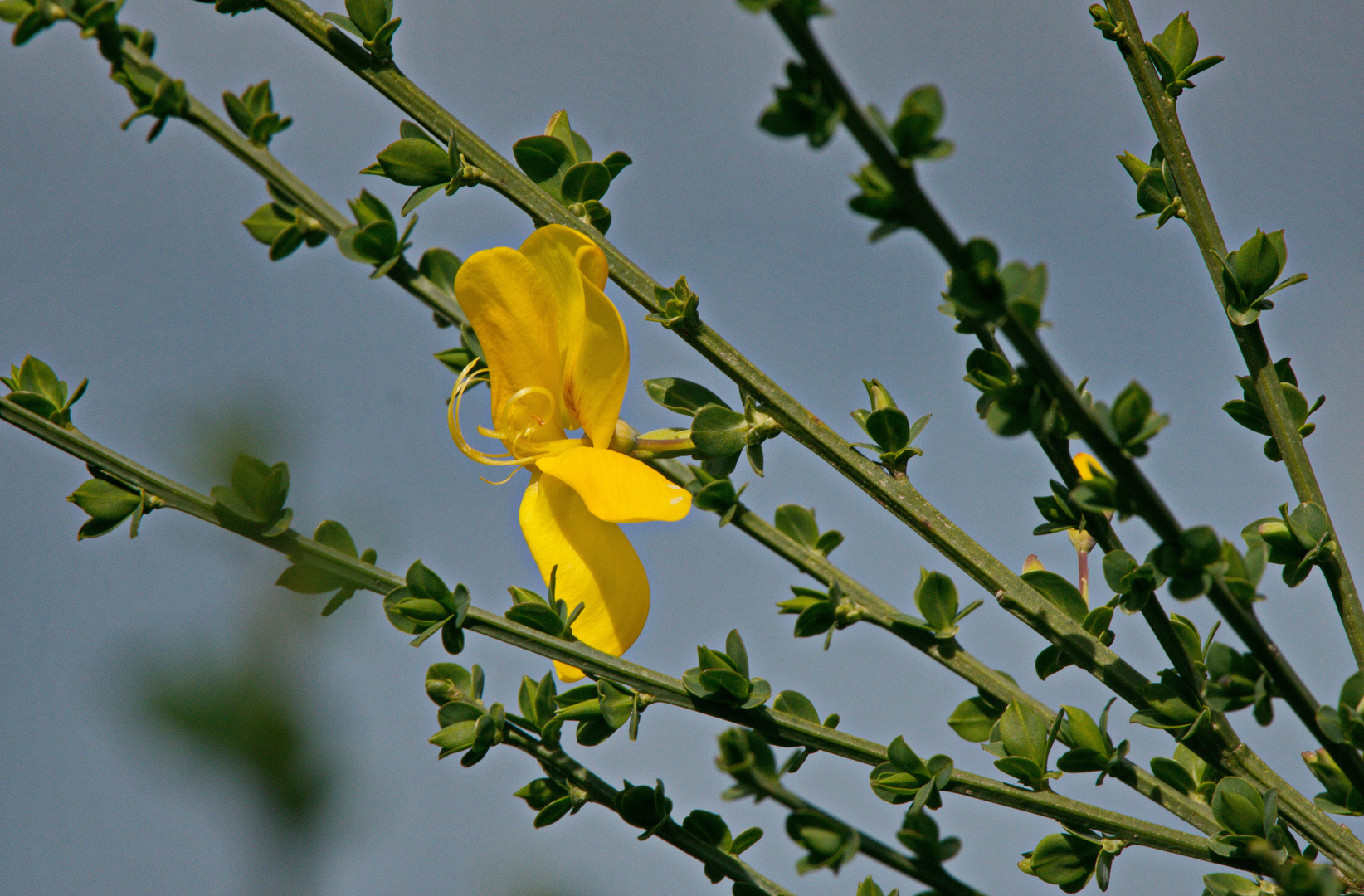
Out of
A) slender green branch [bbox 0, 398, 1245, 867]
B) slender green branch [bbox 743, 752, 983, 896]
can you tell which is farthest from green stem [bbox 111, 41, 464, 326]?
slender green branch [bbox 743, 752, 983, 896]

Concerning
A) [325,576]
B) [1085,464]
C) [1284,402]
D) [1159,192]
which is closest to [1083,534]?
[1085,464]

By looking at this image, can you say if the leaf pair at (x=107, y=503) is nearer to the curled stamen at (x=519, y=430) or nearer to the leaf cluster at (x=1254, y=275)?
the curled stamen at (x=519, y=430)

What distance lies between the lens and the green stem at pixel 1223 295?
25.1 inches

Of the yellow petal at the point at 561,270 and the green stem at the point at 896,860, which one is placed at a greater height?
the yellow petal at the point at 561,270

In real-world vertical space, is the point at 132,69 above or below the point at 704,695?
above

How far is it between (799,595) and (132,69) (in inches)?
22.3

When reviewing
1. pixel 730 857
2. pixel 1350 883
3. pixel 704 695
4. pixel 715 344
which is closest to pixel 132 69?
pixel 715 344

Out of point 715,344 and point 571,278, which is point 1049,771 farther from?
point 571,278

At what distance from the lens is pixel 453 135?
64 centimetres

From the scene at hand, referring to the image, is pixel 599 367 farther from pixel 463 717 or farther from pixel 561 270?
pixel 463 717

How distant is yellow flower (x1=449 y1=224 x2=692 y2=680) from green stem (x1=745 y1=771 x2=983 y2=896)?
217mm

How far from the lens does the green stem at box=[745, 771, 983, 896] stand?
44 cm

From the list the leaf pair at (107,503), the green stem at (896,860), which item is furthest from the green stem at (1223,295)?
the leaf pair at (107,503)

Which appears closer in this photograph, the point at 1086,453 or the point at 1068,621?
the point at 1068,621
